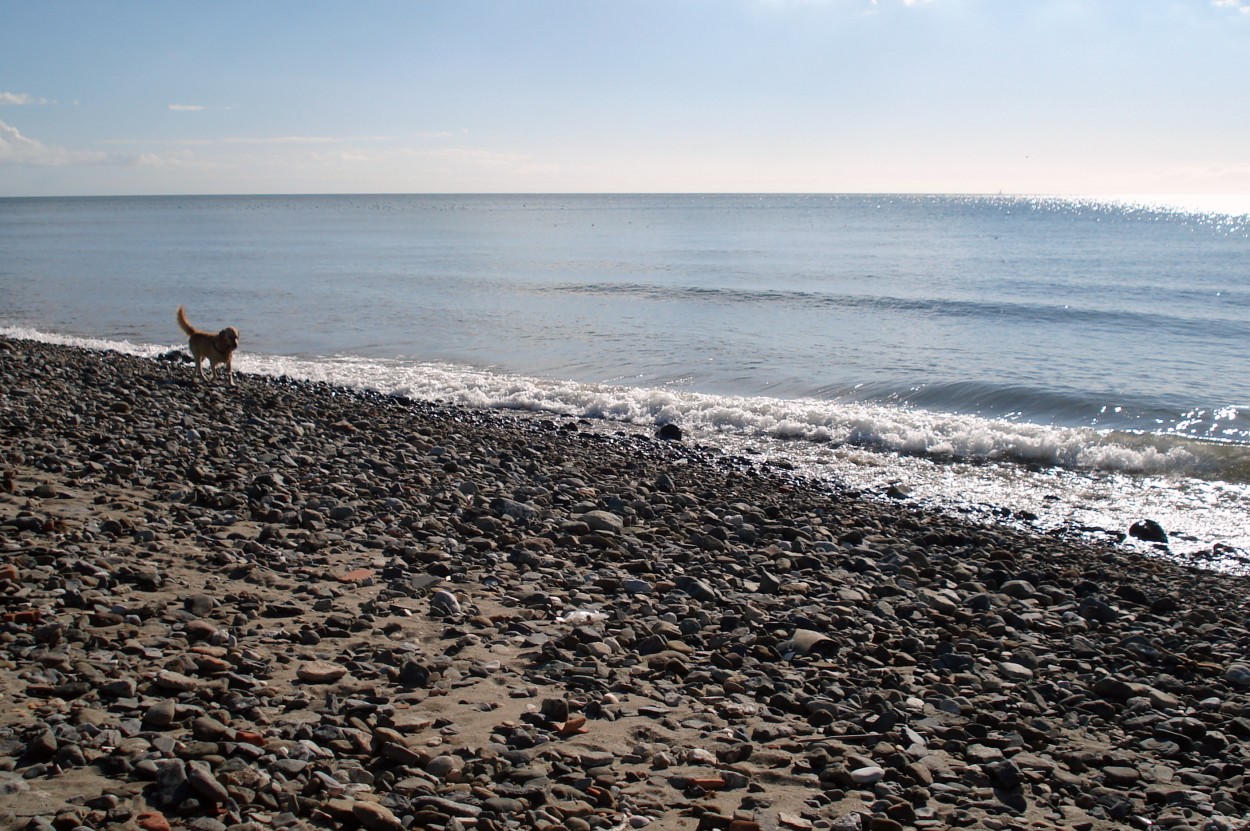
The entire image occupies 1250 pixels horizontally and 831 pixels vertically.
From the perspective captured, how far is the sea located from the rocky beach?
134 inches

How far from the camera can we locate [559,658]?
556 cm

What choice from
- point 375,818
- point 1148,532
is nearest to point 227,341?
point 375,818

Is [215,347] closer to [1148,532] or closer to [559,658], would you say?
[559,658]

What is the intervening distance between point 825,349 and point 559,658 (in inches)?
752

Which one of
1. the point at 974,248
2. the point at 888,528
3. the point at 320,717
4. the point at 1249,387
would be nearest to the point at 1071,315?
the point at 1249,387

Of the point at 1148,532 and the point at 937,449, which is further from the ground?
the point at 937,449

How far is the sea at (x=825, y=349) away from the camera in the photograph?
13.2m

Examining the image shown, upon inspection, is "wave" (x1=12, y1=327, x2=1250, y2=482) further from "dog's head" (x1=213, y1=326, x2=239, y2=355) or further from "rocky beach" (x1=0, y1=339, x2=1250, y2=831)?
"rocky beach" (x1=0, y1=339, x2=1250, y2=831)

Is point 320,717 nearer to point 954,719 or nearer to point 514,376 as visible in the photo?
point 954,719

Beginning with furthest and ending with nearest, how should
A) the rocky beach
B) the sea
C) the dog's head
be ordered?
1. the dog's head
2. the sea
3. the rocky beach

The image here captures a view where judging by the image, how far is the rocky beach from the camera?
3953 millimetres

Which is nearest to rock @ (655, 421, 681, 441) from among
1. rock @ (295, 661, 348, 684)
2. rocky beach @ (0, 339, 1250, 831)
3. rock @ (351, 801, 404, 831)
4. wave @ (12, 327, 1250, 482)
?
wave @ (12, 327, 1250, 482)

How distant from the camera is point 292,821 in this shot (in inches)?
139

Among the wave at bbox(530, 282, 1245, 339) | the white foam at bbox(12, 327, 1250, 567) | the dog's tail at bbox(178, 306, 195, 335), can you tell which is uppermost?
the wave at bbox(530, 282, 1245, 339)
